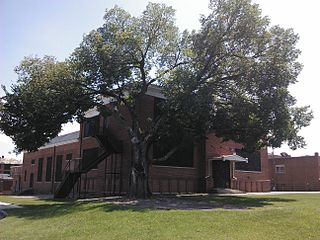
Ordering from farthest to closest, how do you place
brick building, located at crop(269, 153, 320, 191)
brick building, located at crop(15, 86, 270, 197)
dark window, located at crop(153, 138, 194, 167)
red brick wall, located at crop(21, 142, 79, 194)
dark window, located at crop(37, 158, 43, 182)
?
brick building, located at crop(269, 153, 320, 191) → dark window, located at crop(37, 158, 43, 182) → red brick wall, located at crop(21, 142, 79, 194) → brick building, located at crop(15, 86, 270, 197) → dark window, located at crop(153, 138, 194, 167)

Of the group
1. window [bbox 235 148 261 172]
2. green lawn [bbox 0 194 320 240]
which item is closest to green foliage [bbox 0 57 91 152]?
green lawn [bbox 0 194 320 240]

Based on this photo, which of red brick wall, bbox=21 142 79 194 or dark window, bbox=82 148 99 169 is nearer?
dark window, bbox=82 148 99 169

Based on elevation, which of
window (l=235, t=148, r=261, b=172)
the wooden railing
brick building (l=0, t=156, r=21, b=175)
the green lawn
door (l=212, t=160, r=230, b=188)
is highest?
brick building (l=0, t=156, r=21, b=175)

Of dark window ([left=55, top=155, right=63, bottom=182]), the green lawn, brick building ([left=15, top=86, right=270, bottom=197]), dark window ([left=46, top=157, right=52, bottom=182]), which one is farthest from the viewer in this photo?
dark window ([left=46, top=157, right=52, bottom=182])

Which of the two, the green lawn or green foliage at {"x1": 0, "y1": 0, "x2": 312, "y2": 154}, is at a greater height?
green foliage at {"x1": 0, "y1": 0, "x2": 312, "y2": 154}

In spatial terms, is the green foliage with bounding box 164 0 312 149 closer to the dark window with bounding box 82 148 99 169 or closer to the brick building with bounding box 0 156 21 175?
the dark window with bounding box 82 148 99 169

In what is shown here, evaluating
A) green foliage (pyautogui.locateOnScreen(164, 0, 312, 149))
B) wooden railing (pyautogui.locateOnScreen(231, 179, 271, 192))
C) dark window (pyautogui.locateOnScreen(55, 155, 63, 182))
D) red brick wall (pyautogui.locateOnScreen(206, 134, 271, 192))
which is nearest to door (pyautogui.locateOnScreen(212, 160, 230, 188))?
red brick wall (pyautogui.locateOnScreen(206, 134, 271, 192))

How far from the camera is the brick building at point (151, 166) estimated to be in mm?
32125

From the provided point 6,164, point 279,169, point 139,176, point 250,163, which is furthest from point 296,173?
point 6,164

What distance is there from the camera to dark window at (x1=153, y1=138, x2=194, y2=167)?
30877 millimetres

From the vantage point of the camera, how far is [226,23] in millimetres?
24969

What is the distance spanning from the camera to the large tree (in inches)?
968

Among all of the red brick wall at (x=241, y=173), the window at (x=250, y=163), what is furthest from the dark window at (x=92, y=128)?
the window at (x=250, y=163)

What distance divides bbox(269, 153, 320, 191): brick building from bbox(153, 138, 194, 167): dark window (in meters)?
24.3
